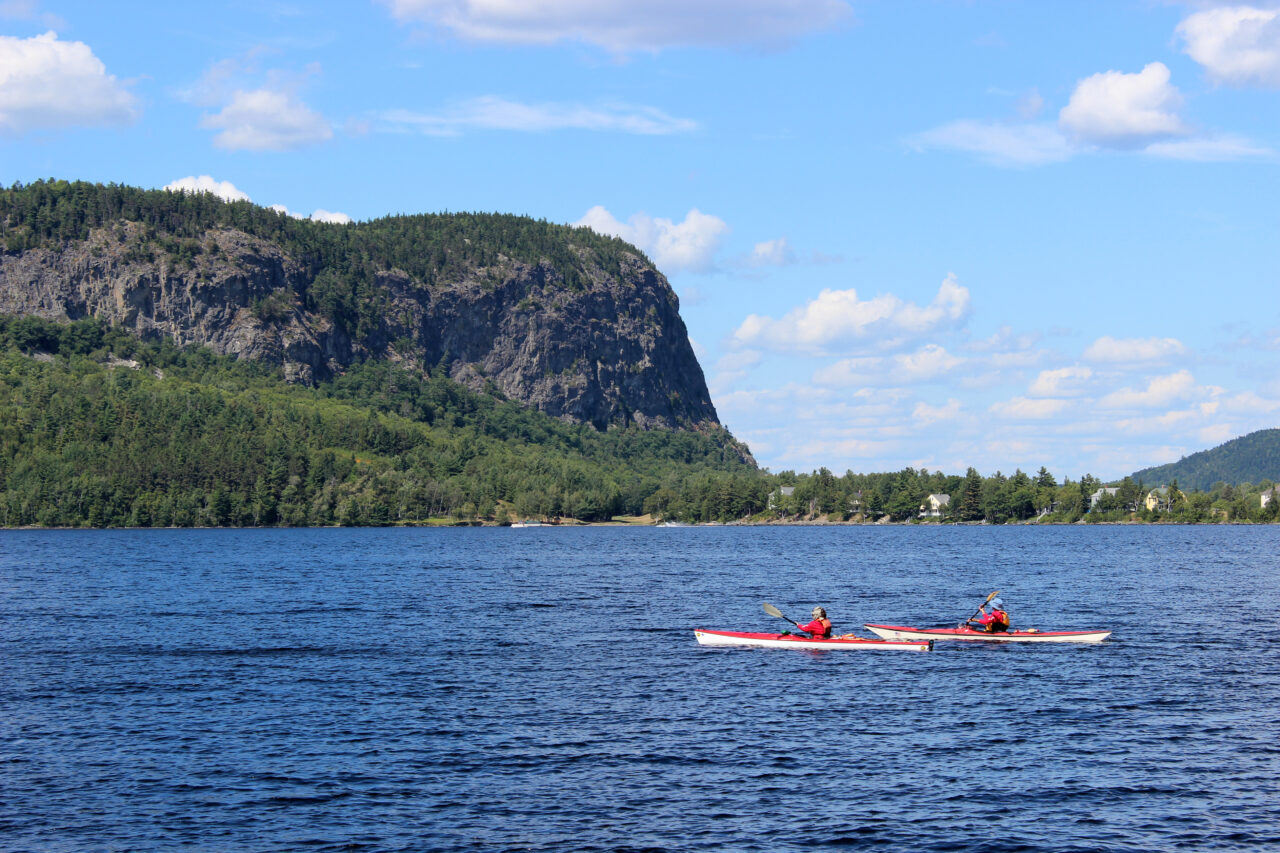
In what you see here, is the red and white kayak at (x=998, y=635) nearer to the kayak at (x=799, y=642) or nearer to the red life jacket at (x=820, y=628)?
the kayak at (x=799, y=642)

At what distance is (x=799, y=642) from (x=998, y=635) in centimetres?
1286

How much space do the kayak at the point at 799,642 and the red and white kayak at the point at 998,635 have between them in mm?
1189

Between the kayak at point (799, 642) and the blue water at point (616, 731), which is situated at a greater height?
the kayak at point (799, 642)

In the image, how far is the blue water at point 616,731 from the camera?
33.7 m

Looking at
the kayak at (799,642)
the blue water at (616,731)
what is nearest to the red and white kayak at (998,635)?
the kayak at (799,642)

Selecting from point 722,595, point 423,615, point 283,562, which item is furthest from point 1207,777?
point 283,562

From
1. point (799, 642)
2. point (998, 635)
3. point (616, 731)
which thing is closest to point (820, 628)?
point (799, 642)

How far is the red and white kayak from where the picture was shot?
2753 inches

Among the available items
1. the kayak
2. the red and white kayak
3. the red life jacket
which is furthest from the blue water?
the red life jacket

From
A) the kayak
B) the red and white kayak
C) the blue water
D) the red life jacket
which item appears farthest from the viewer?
the red and white kayak

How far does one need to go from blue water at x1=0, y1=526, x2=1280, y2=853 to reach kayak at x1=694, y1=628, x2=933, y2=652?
3.36 ft

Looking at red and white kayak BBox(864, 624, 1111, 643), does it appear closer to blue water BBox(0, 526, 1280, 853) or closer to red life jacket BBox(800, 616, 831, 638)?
blue water BBox(0, 526, 1280, 853)

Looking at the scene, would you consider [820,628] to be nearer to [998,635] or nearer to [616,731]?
[998,635]

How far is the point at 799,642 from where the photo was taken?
67500 mm
